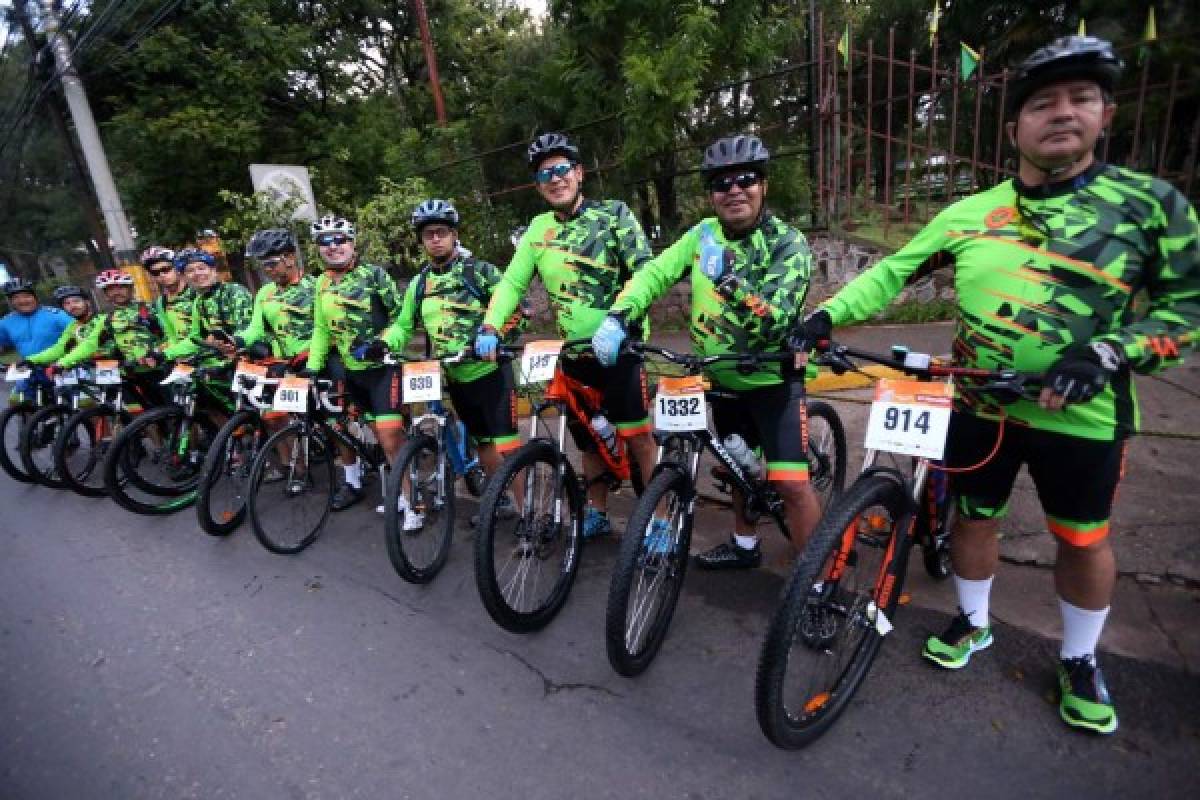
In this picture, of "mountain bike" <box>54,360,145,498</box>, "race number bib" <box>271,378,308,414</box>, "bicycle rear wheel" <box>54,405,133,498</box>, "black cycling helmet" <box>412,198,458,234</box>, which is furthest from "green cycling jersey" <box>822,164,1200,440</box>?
"mountain bike" <box>54,360,145,498</box>

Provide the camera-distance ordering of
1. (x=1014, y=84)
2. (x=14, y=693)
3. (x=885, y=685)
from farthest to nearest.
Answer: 1. (x=14, y=693)
2. (x=885, y=685)
3. (x=1014, y=84)

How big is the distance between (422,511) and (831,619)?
242 centimetres

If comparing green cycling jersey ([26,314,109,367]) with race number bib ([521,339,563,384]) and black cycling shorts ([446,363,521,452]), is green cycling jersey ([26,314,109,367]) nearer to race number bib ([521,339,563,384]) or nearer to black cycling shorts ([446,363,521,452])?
black cycling shorts ([446,363,521,452])

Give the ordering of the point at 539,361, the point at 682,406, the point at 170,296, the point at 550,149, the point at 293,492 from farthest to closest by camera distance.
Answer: the point at 170,296 → the point at 293,492 → the point at 550,149 → the point at 539,361 → the point at 682,406

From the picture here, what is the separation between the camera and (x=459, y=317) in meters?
3.70

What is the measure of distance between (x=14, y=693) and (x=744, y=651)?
3.52m

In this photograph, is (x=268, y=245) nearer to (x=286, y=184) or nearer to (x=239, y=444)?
(x=239, y=444)

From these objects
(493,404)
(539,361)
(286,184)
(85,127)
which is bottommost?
(493,404)

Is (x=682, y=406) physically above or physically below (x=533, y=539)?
above

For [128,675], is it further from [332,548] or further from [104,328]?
[104,328]

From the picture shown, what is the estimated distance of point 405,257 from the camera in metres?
7.75

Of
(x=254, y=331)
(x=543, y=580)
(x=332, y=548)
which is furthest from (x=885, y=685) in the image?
(x=254, y=331)

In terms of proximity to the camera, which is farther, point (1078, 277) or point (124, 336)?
point (124, 336)

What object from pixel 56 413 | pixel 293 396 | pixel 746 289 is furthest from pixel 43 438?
pixel 746 289
